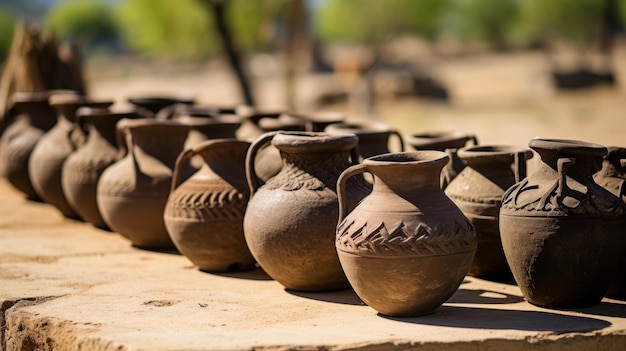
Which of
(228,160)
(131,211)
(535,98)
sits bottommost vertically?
(535,98)

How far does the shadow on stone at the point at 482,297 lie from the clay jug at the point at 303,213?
2.25ft

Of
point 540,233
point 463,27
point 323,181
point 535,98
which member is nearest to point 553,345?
point 540,233

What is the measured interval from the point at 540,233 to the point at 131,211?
3.36 meters

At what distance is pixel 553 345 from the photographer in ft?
14.9

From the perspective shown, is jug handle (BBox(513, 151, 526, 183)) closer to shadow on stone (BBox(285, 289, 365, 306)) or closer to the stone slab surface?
the stone slab surface

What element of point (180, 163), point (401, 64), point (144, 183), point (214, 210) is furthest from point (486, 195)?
point (401, 64)

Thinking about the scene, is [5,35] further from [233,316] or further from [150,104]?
[233,316]

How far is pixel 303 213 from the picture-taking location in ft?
17.7

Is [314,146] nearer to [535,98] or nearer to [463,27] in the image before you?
[535,98]

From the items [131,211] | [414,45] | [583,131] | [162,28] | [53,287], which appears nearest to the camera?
[53,287]

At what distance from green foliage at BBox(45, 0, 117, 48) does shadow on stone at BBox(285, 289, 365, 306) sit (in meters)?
81.2

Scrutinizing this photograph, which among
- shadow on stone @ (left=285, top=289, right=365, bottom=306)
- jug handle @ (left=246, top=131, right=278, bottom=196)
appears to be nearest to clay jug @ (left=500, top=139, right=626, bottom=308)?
shadow on stone @ (left=285, top=289, right=365, bottom=306)

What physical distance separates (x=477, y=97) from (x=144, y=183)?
987 inches

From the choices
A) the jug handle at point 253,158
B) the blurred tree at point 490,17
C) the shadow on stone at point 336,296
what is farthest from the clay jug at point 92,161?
the blurred tree at point 490,17
